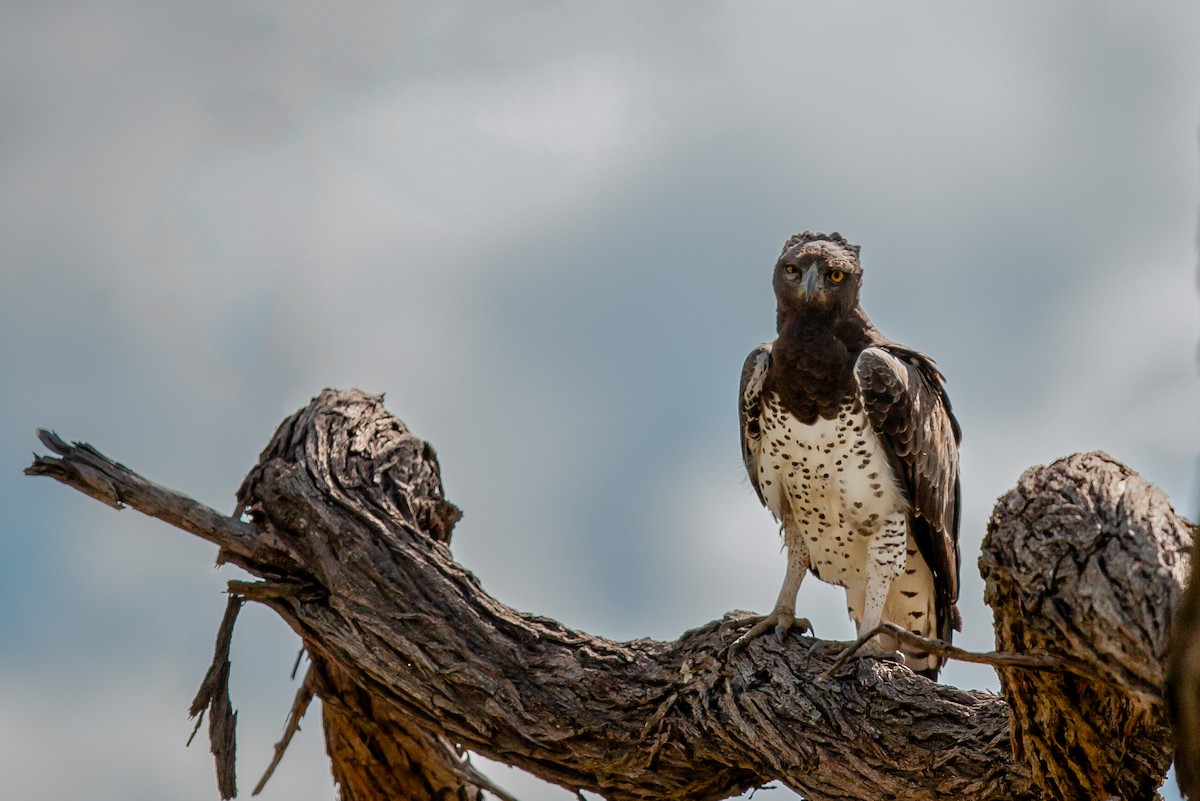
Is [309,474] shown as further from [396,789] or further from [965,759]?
[965,759]

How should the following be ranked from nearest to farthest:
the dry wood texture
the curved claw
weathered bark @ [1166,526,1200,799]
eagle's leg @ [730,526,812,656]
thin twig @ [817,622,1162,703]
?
weathered bark @ [1166,526,1200,799] → thin twig @ [817,622,1162,703] → the dry wood texture → the curved claw → eagle's leg @ [730,526,812,656]

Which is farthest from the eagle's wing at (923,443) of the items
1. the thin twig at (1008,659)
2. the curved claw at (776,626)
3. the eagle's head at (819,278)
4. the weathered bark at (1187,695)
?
the weathered bark at (1187,695)

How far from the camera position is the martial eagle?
742 cm

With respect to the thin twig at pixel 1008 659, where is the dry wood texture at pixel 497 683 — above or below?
above

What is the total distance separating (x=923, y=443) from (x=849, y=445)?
0.48 metres

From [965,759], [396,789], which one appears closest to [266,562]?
[396,789]

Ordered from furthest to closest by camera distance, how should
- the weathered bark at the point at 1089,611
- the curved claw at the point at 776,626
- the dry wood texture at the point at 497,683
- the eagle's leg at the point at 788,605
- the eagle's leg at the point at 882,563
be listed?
the eagle's leg at the point at 882,563, the eagle's leg at the point at 788,605, the curved claw at the point at 776,626, the dry wood texture at the point at 497,683, the weathered bark at the point at 1089,611

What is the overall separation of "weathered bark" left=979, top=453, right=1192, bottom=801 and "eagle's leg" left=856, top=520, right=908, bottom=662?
7.90 ft

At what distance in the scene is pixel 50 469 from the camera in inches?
262

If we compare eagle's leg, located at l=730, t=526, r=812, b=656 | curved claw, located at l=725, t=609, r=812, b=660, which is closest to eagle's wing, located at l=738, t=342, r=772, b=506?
eagle's leg, located at l=730, t=526, r=812, b=656

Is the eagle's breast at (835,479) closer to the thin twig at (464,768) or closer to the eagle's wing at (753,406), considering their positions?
the eagle's wing at (753,406)

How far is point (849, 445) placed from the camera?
7.41 metres

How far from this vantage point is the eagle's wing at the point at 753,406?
7.80m

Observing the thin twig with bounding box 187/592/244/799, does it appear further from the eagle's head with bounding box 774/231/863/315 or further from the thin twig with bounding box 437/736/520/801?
the eagle's head with bounding box 774/231/863/315
